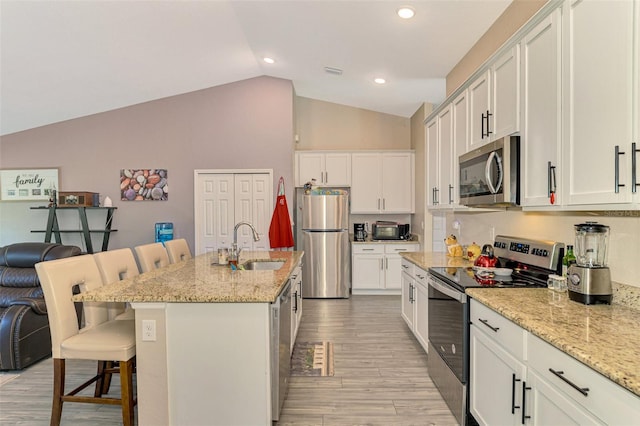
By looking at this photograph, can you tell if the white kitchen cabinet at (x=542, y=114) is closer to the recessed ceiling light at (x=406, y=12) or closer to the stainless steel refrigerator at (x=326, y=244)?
the recessed ceiling light at (x=406, y=12)

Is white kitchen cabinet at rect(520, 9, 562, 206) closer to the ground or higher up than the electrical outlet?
higher up

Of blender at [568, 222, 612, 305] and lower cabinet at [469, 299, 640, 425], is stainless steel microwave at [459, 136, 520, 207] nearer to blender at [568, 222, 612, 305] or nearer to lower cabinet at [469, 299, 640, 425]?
blender at [568, 222, 612, 305]

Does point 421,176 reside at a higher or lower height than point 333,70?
lower

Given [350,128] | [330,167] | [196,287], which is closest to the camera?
[196,287]

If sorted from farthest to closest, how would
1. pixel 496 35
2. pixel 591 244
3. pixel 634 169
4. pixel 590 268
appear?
pixel 496 35, pixel 591 244, pixel 590 268, pixel 634 169

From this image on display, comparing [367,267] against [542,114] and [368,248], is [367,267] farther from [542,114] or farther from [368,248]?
[542,114]

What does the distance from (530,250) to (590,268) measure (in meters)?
0.70

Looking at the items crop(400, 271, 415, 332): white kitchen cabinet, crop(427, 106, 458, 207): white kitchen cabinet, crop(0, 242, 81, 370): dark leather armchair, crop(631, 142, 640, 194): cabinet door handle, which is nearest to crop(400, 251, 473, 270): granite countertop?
crop(400, 271, 415, 332): white kitchen cabinet

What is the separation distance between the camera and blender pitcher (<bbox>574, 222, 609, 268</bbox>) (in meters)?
1.70

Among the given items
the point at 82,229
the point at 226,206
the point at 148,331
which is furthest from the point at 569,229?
the point at 82,229

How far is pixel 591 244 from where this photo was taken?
1.76 metres

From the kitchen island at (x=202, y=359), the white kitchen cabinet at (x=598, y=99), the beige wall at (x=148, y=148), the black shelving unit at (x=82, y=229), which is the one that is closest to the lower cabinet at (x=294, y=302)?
the kitchen island at (x=202, y=359)

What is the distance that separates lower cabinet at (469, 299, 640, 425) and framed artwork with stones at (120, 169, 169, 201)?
502 cm

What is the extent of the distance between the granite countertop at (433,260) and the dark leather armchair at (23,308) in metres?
3.37
